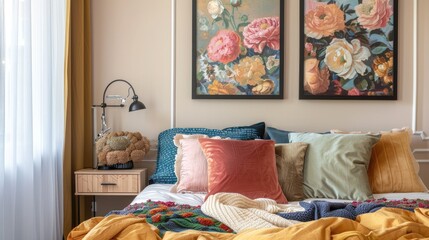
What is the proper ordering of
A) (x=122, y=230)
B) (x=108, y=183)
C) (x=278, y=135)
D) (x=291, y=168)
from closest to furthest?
(x=122, y=230) → (x=291, y=168) → (x=108, y=183) → (x=278, y=135)

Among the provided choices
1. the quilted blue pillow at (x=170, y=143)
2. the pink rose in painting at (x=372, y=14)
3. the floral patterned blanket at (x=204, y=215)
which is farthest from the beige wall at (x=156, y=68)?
the floral patterned blanket at (x=204, y=215)

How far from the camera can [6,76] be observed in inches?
95.3

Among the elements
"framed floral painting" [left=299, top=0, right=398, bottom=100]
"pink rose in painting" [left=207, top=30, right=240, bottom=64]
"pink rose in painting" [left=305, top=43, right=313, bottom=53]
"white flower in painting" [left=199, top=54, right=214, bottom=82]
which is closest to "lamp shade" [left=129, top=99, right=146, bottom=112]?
"white flower in painting" [left=199, top=54, right=214, bottom=82]

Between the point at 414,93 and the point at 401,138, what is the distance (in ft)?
2.22

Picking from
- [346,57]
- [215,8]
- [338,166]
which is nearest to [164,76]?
[215,8]

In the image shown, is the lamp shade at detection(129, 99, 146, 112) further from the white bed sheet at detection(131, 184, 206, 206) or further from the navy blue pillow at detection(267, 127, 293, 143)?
the navy blue pillow at detection(267, 127, 293, 143)

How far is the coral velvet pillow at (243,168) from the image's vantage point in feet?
8.83

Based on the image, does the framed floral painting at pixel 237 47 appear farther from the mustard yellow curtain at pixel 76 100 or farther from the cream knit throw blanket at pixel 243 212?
the cream knit throw blanket at pixel 243 212

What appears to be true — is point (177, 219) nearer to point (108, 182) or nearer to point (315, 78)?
point (108, 182)

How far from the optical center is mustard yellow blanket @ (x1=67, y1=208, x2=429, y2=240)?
1470 millimetres

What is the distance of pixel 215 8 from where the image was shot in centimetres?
359

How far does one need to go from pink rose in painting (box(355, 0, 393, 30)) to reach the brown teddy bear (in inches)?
74.0

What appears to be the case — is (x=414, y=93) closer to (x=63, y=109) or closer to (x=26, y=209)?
(x=63, y=109)

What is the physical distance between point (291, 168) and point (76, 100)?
1606mm
